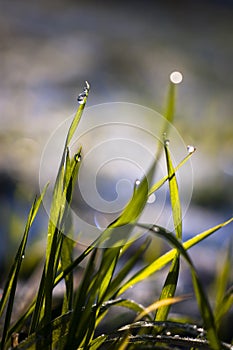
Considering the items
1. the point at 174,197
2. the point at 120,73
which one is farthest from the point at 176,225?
the point at 120,73

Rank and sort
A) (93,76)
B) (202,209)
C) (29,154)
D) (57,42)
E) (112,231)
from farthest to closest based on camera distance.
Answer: (57,42)
(93,76)
(29,154)
(202,209)
(112,231)

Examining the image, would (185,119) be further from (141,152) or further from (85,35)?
(85,35)

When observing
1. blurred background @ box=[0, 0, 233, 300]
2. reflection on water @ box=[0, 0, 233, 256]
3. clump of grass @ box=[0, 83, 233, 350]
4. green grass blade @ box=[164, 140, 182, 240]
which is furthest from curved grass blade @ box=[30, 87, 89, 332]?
reflection on water @ box=[0, 0, 233, 256]

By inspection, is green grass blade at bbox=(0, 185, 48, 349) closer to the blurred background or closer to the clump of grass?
the clump of grass

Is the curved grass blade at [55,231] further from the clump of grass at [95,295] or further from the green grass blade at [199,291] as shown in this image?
the green grass blade at [199,291]

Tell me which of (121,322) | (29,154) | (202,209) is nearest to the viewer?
→ (121,322)

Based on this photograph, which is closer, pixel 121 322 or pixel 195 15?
pixel 121 322

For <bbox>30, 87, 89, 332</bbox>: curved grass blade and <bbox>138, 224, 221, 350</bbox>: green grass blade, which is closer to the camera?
<bbox>138, 224, 221, 350</bbox>: green grass blade

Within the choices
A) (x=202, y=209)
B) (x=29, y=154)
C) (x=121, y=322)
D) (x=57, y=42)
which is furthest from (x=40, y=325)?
(x=57, y=42)

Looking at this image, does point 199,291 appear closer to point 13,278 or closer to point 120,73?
point 13,278
